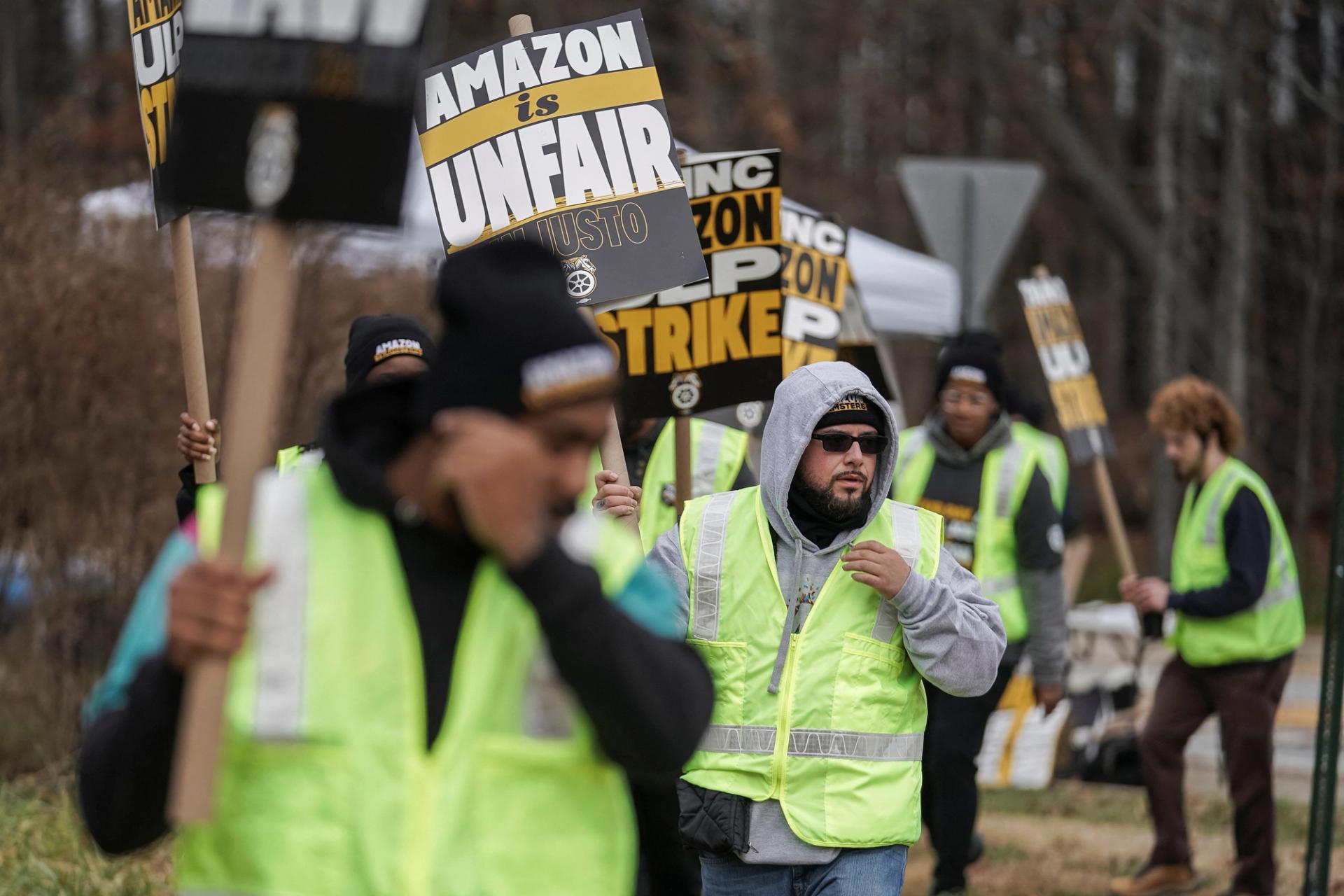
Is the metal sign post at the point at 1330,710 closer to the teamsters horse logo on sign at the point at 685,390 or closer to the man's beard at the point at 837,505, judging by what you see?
the teamsters horse logo on sign at the point at 685,390

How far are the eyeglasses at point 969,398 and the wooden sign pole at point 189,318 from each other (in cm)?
391

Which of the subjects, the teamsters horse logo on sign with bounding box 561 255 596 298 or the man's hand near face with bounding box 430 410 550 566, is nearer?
the man's hand near face with bounding box 430 410 550 566

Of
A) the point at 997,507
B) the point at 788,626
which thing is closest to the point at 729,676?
the point at 788,626

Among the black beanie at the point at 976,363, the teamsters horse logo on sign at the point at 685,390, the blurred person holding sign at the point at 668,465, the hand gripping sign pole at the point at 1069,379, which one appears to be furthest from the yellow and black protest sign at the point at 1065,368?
the teamsters horse logo on sign at the point at 685,390

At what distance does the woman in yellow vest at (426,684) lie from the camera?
7.63 ft

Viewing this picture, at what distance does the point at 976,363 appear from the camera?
7.82 meters

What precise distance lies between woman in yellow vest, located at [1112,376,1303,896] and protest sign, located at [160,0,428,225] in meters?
6.09

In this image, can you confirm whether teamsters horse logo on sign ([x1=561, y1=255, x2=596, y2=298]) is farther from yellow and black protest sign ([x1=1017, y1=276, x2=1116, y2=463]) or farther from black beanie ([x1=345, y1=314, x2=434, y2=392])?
yellow and black protest sign ([x1=1017, y1=276, x2=1116, y2=463])

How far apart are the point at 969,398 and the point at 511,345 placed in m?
5.63

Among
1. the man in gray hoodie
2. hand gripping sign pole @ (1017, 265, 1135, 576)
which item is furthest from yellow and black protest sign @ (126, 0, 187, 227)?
hand gripping sign pole @ (1017, 265, 1135, 576)

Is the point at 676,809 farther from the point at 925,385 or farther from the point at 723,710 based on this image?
the point at 925,385

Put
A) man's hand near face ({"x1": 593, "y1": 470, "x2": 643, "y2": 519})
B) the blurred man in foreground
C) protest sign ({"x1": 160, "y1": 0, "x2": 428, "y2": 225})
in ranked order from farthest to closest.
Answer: the blurred man in foreground, man's hand near face ({"x1": 593, "y1": 470, "x2": 643, "y2": 519}), protest sign ({"x1": 160, "y1": 0, "x2": 428, "y2": 225})

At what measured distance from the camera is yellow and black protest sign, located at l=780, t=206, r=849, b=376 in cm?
699

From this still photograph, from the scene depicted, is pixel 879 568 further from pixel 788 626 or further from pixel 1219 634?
pixel 1219 634
